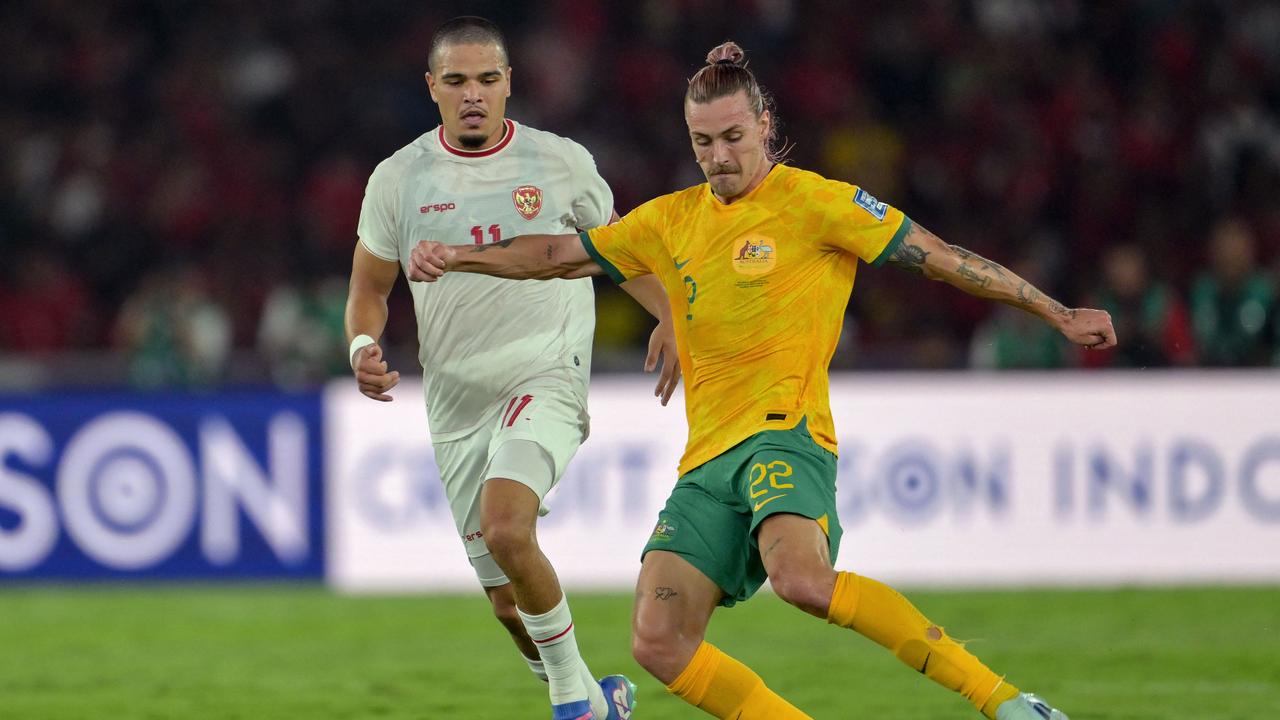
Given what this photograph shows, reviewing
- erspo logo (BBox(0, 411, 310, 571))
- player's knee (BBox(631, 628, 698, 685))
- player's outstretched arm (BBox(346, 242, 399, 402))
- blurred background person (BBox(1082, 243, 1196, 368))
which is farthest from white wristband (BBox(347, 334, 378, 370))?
blurred background person (BBox(1082, 243, 1196, 368))

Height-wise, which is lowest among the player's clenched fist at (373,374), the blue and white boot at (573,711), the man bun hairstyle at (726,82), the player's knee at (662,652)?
the blue and white boot at (573,711)

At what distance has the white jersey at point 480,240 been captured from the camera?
634 cm

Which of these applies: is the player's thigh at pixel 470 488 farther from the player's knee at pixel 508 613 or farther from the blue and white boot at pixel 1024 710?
the blue and white boot at pixel 1024 710

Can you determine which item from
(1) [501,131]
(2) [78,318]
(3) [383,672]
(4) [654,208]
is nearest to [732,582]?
(4) [654,208]

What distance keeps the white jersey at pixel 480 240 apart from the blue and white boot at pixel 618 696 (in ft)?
3.58

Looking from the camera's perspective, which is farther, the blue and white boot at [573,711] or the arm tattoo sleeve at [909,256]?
the blue and white boot at [573,711]

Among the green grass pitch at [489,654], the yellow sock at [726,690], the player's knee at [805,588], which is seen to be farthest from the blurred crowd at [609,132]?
the player's knee at [805,588]

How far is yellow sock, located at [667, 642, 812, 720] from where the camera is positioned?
17.1 feet

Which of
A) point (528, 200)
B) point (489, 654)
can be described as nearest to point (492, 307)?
point (528, 200)

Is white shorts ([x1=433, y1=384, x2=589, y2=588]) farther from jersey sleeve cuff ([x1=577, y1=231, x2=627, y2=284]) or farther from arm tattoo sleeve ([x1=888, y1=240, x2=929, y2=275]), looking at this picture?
arm tattoo sleeve ([x1=888, y1=240, x2=929, y2=275])

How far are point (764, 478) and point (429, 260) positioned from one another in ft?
4.17

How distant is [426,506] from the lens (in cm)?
1134

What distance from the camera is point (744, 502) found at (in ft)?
17.6

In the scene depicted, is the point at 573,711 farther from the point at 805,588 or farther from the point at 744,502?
the point at 805,588
